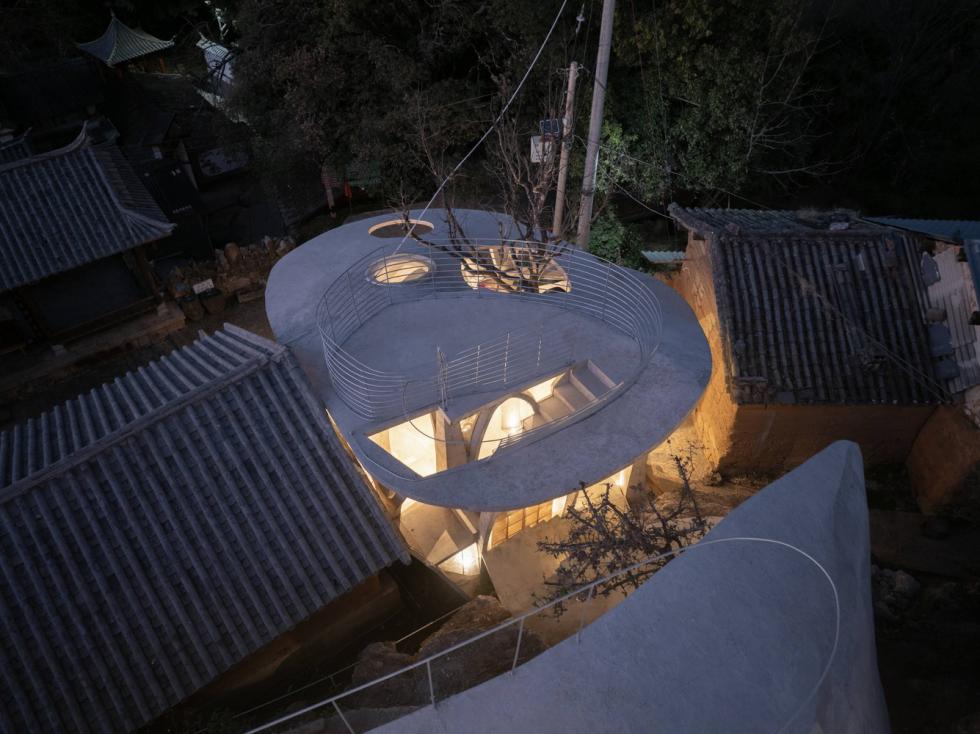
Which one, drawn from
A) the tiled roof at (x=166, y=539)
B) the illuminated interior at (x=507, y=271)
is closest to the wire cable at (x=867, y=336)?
the illuminated interior at (x=507, y=271)

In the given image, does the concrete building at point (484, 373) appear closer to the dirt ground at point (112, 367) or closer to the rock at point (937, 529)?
the rock at point (937, 529)

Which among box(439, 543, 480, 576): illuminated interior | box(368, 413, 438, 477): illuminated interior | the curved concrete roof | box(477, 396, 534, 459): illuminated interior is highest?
the curved concrete roof

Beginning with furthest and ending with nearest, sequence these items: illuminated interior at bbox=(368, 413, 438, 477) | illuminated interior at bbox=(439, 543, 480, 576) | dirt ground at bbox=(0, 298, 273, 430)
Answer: dirt ground at bbox=(0, 298, 273, 430) < illuminated interior at bbox=(439, 543, 480, 576) < illuminated interior at bbox=(368, 413, 438, 477)

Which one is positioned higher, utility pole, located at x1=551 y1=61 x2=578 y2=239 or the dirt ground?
utility pole, located at x1=551 y1=61 x2=578 y2=239

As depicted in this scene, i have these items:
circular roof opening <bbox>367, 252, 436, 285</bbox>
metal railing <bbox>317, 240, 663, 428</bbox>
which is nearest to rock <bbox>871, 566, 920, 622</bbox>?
metal railing <bbox>317, 240, 663, 428</bbox>

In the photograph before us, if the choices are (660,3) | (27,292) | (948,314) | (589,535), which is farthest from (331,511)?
(660,3)

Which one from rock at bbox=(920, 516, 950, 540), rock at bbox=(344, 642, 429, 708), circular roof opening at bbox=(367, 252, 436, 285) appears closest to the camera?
rock at bbox=(344, 642, 429, 708)

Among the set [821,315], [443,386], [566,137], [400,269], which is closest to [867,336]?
[821,315]

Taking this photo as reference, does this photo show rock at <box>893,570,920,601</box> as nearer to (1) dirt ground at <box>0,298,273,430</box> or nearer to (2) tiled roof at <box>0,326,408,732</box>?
(2) tiled roof at <box>0,326,408,732</box>
